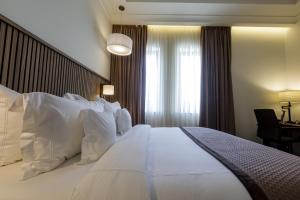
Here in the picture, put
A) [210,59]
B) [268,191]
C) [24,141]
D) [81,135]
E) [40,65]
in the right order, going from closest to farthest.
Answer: [268,191]
[24,141]
[81,135]
[40,65]
[210,59]

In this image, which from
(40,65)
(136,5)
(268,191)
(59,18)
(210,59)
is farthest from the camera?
(210,59)

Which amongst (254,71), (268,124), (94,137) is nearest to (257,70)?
(254,71)

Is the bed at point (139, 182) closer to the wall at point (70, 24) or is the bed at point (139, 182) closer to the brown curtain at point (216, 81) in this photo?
the wall at point (70, 24)

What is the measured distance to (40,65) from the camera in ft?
5.10

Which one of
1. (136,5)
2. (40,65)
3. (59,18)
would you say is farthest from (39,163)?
(136,5)

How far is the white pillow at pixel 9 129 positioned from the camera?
965 millimetres

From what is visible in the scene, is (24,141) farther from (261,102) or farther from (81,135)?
(261,102)

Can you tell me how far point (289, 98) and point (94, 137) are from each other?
12.7ft

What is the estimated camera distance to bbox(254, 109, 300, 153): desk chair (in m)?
3.07

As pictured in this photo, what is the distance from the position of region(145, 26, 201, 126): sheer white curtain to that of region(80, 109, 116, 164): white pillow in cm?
261

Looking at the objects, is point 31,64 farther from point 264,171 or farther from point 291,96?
point 291,96

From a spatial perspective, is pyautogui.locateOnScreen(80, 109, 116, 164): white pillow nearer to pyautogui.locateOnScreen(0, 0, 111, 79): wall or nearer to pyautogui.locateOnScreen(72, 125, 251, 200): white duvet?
pyautogui.locateOnScreen(72, 125, 251, 200): white duvet

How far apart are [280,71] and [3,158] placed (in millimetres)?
4695

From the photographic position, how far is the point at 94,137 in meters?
1.18
